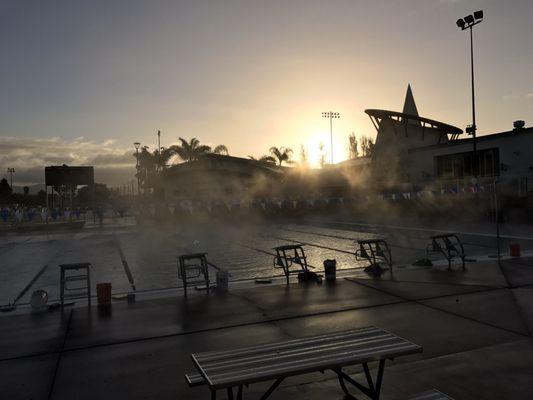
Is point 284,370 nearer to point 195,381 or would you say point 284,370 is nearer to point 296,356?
point 296,356

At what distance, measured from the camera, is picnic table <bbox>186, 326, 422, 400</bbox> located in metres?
3.18

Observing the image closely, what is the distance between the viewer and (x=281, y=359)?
11.3 ft

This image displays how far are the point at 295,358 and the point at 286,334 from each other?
2376 mm

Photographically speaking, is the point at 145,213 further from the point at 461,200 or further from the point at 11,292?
the point at 11,292

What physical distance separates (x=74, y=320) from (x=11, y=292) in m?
4.06

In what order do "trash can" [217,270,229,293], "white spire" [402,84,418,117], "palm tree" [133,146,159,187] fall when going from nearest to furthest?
"trash can" [217,270,229,293]
"white spire" [402,84,418,117]
"palm tree" [133,146,159,187]

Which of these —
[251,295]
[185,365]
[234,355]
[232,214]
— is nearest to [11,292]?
[251,295]

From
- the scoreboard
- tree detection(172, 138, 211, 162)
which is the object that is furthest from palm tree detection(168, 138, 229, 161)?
the scoreboard

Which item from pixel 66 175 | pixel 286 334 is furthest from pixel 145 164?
pixel 286 334

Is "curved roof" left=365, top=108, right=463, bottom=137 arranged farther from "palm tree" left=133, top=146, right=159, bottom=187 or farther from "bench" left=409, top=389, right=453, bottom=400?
"bench" left=409, top=389, right=453, bottom=400

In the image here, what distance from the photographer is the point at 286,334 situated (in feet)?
19.0

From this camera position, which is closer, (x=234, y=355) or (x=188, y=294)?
(x=234, y=355)

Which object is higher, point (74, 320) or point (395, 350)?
point (395, 350)

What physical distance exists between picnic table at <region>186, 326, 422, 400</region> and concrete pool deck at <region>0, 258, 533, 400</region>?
59cm
